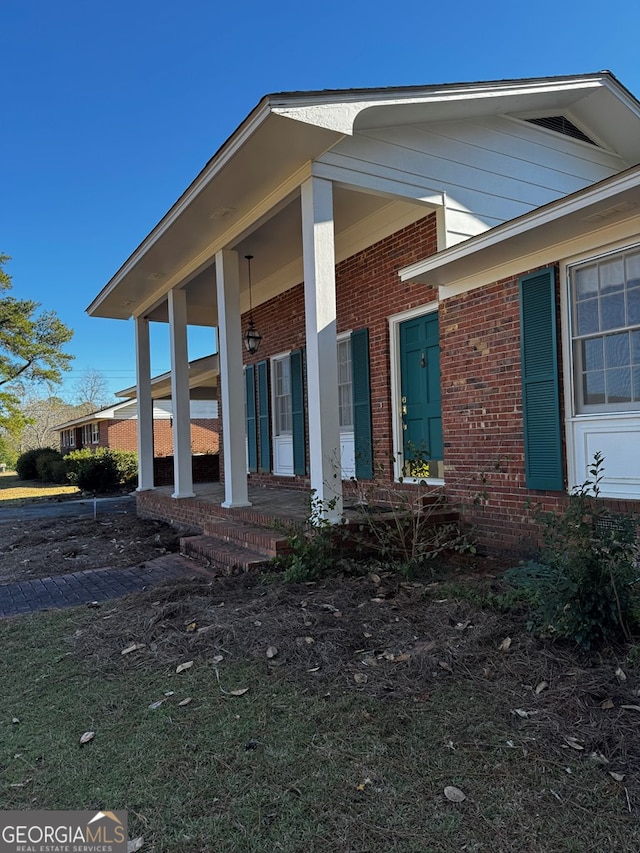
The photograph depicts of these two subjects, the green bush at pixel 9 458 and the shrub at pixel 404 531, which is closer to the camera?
the shrub at pixel 404 531

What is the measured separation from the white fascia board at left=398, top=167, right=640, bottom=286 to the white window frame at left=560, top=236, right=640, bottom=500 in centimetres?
55

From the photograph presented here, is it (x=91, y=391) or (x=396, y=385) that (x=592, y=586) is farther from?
(x=91, y=391)

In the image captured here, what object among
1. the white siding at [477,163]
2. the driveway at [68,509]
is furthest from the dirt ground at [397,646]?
the driveway at [68,509]

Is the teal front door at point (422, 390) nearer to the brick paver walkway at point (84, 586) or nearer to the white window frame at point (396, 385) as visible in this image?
the white window frame at point (396, 385)

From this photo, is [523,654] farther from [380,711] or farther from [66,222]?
[66,222]

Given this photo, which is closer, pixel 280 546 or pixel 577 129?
pixel 280 546

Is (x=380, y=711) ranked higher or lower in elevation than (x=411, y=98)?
lower

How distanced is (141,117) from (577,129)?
1252 centimetres

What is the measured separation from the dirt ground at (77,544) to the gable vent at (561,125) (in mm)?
7289

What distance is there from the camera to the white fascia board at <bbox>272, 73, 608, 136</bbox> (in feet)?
15.4

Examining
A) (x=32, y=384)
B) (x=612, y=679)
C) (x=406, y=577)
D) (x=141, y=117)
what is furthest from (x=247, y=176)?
(x=32, y=384)

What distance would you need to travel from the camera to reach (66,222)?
1024 inches

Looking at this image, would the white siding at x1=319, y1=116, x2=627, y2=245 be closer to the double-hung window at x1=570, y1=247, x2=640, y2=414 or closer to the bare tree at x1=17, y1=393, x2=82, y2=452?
the double-hung window at x1=570, y1=247, x2=640, y2=414

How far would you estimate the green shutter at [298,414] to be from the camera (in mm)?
9211
